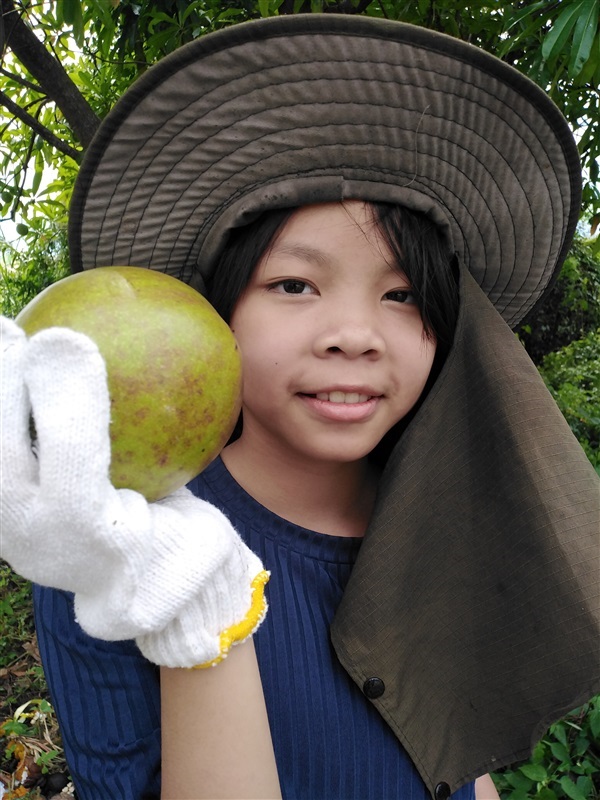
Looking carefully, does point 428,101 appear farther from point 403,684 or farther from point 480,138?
point 403,684

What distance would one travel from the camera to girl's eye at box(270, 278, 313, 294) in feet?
3.88

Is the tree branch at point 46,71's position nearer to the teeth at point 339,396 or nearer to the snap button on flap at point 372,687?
the teeth at point 339,396

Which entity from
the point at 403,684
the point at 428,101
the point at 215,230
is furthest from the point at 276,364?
the point at 403,684

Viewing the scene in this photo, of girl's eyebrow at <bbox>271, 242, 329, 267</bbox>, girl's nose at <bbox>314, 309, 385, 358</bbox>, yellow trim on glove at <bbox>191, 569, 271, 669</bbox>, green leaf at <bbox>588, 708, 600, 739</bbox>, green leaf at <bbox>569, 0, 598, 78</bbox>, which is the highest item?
green leaf at <bbox>569, 0, 598, 78</bbox>

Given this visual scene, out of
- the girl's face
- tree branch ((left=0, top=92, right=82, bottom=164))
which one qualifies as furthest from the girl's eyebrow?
tree branch ((left=0, top=92, right=82, bottom=164))

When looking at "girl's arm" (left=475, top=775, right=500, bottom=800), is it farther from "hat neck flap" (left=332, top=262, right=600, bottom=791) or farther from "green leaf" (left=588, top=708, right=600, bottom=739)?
"green leaf" (left=588, top=708, right=600, bottom=739)

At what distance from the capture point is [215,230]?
4.20 ft

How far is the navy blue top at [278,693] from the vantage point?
3.69ft

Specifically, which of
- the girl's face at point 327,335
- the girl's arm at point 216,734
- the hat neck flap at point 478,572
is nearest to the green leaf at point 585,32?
the hat neck flap at point 478,572

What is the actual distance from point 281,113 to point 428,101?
26cm

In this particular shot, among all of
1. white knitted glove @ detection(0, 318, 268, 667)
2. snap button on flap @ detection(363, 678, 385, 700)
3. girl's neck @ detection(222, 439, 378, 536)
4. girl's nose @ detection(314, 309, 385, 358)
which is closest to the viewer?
white knitted glove @ detection(0, 318, 268, 667)

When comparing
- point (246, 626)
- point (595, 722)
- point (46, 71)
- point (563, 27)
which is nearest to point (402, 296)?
point (246, 626)

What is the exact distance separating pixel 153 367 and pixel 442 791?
956 millimetres

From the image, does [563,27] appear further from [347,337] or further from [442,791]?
[442,791]
